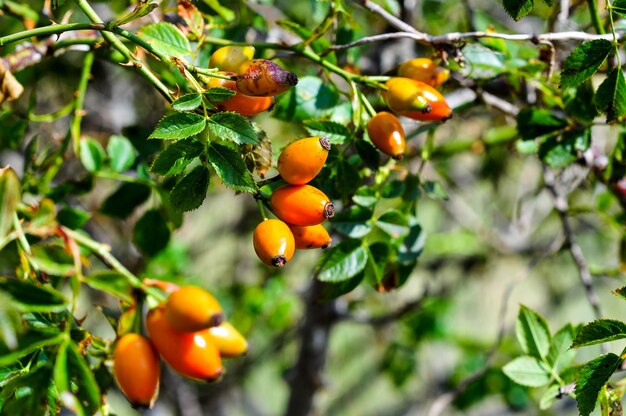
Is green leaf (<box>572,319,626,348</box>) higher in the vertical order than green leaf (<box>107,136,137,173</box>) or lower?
higher

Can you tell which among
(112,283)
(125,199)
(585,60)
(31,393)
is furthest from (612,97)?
(125,199)

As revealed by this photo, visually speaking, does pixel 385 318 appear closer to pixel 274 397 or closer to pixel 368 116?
pixel 368 116

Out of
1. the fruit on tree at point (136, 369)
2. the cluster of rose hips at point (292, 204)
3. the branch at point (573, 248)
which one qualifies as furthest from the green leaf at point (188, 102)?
the branch at point (573, 248)

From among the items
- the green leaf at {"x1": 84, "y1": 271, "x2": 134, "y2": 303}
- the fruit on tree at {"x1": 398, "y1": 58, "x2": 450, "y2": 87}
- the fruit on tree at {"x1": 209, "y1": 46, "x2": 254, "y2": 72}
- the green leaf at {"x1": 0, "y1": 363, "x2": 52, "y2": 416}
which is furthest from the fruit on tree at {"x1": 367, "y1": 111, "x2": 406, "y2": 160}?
the green leaf at {"x1": 0, "y1": 363, "x2": 52, "y2": 416}

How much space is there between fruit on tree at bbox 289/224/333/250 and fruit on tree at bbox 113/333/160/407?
264mm

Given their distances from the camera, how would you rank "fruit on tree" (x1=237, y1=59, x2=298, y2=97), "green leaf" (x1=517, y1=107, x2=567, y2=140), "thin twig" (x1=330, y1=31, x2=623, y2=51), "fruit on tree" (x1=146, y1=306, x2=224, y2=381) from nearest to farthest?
"fruit on tree" (x1=237, y1=59, x2=298, y2=97), "fruit on tree" (x1=146, y1=306, x2=224, y2=381), "thin twig" (x1=330, y1=31, x2=623, y2=51), "green leaf" (x1=517, y1=107, x2=567, y2=140)

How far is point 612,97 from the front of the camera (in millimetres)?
1063

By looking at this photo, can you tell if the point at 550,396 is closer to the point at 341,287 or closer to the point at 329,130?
the point at 341,287

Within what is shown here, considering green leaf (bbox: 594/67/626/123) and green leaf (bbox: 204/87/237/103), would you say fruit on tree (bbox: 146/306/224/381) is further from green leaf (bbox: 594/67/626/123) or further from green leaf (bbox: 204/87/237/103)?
green leaf (bbox: 594/67/626/123)

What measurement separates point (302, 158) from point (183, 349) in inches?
12.7

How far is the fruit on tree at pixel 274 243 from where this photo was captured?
2.93ft

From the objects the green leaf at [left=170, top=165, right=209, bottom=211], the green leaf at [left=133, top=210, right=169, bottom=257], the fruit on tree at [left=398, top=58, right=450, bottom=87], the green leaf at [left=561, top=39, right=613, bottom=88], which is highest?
the green leaf at [left=561, top=39, right=613, bottom=88]

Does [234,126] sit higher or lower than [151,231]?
higher

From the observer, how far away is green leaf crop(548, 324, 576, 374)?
1.21 meters
